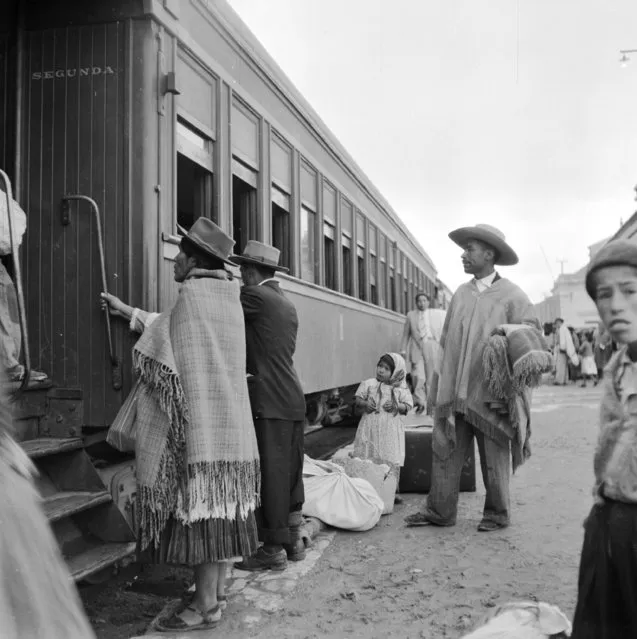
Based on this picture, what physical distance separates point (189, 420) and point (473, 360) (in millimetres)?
2162

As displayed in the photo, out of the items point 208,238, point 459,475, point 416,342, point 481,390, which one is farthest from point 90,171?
point 416,342

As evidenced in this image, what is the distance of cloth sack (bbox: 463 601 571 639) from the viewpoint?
7.70 feet

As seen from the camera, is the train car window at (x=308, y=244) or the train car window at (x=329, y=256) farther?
the train car window at (x=329, y=256)

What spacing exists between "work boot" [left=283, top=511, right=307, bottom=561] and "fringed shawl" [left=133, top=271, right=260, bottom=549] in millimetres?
984

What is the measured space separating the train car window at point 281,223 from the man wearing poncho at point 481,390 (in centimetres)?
169

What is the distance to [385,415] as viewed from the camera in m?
5.61

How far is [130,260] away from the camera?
3.96m

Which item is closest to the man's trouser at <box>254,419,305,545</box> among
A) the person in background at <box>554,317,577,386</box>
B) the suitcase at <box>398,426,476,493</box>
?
the suitcase at <box>398,426,476,493</box>

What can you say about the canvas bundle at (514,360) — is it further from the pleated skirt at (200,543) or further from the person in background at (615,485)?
the person in background at (615,485)

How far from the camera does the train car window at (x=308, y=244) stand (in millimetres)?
6754

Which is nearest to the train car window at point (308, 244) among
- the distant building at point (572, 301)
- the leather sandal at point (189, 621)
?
the leather sandal at point (189, 621)

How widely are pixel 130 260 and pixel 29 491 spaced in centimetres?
303

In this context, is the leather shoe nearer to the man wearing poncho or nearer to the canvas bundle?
the man wearing poncho

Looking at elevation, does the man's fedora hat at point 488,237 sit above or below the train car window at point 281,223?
below
